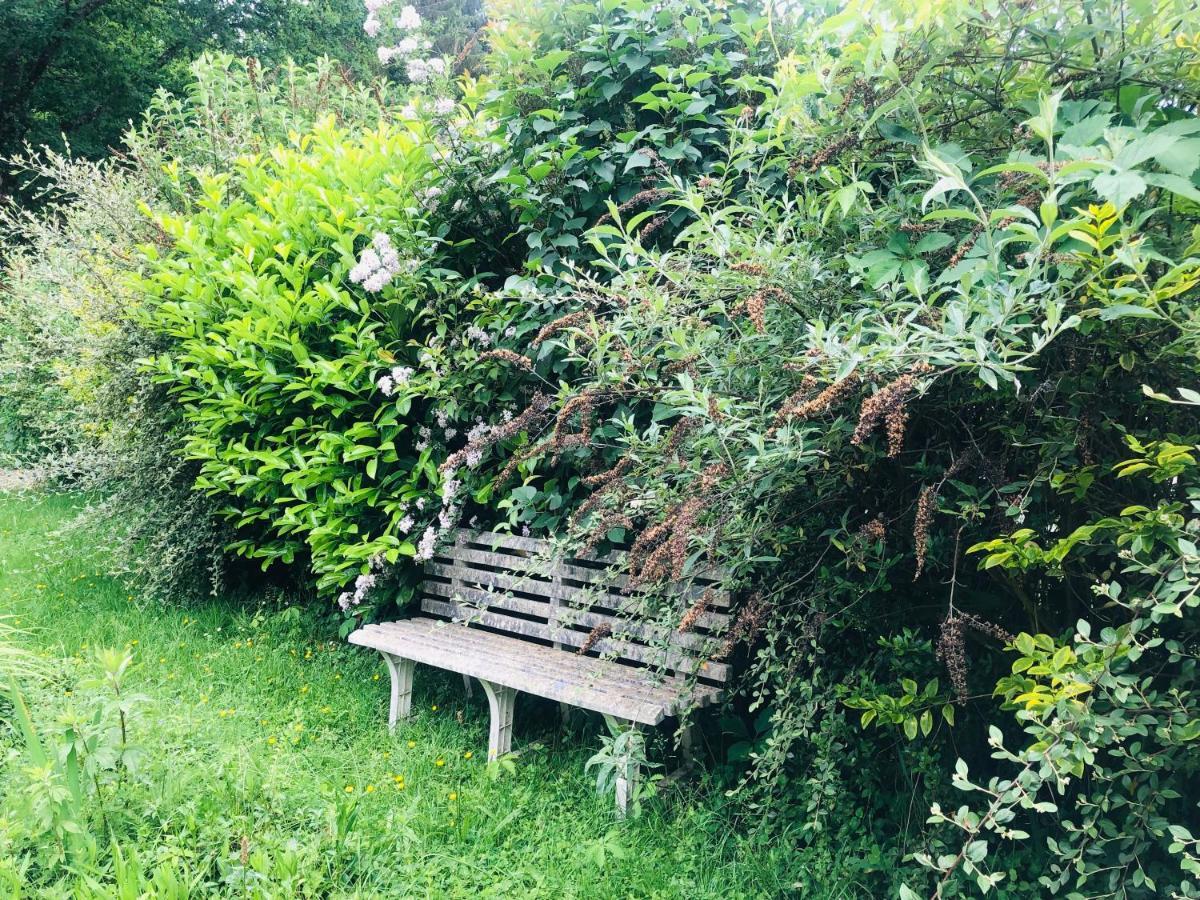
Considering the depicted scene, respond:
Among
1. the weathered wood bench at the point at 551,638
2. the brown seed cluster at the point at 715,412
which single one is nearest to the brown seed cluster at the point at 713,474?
the brown seed cluster at the point at 715,412

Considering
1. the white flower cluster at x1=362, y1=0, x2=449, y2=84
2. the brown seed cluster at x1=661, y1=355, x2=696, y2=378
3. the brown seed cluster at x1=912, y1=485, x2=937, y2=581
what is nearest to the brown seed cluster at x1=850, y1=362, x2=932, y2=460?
the brown seed cluster at x1=912, y1=485, x2=937, y2=581

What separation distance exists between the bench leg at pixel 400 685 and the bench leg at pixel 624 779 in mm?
1281

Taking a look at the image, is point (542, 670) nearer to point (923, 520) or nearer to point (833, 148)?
point (923, 520)

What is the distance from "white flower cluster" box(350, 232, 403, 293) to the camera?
3.92 metres

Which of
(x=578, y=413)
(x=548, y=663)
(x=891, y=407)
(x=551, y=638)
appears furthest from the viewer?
(x=551, y=638)

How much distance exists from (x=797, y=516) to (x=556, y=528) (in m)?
1.40

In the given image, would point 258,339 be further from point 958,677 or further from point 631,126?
point 958,677

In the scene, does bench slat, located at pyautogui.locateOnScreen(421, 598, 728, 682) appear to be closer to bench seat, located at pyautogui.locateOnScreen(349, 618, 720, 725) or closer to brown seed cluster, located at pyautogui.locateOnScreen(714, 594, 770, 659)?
bench seat, located at pyautogui.locateOnScreen(349, 618, 720, 725)

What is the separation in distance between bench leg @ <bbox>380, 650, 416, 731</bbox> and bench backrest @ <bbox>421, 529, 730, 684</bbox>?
1.09 feet

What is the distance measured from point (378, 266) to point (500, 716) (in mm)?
2163

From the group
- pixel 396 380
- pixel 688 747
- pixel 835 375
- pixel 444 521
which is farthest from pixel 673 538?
pixel 396 380

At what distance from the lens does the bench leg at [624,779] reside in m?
2.84

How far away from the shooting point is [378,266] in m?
3.96

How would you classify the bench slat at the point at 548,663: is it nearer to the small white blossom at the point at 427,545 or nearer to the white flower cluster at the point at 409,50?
the small white blossom at the point at 427,545
